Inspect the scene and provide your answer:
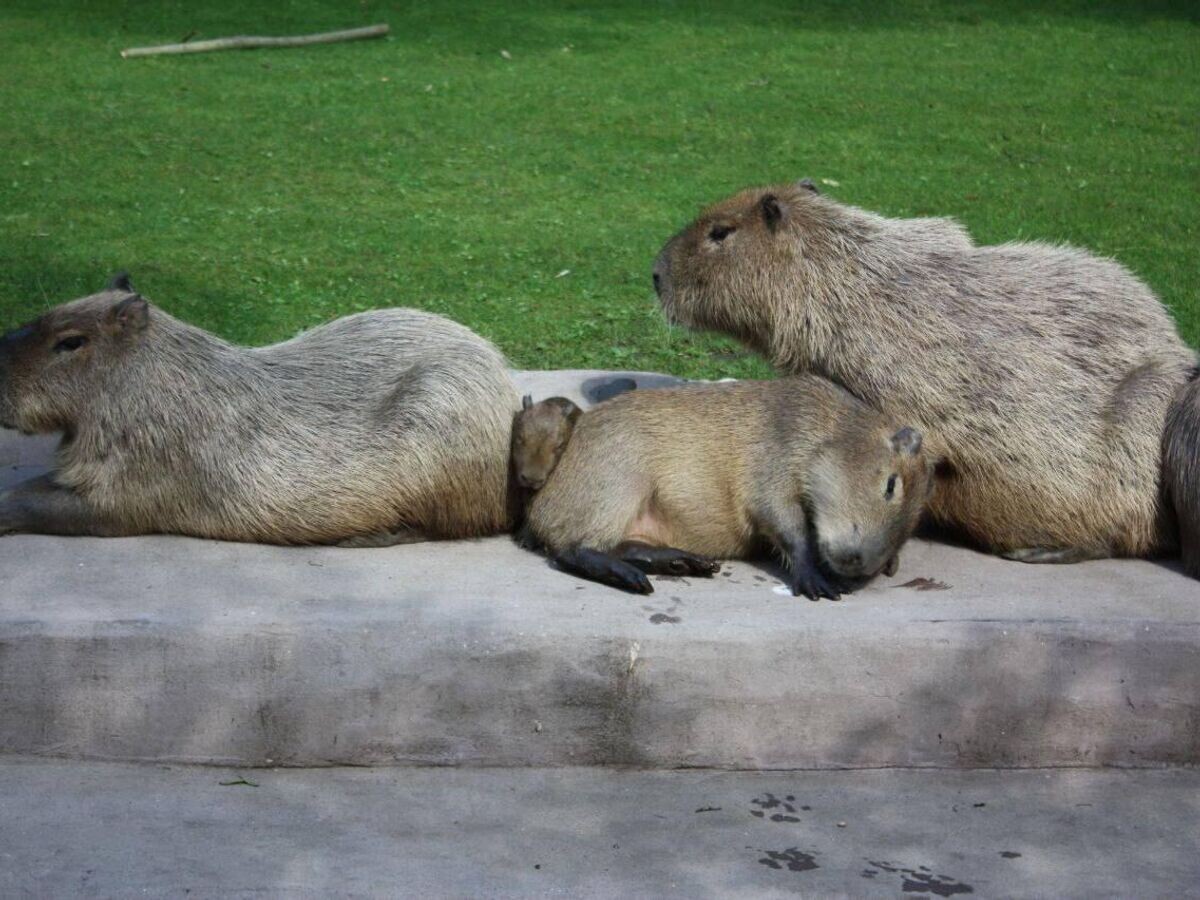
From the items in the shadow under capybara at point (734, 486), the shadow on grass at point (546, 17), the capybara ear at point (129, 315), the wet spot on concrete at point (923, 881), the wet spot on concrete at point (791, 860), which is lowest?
the wet spot on concrete at point (791, 860)

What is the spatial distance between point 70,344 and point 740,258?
Answer: 2.39 metres

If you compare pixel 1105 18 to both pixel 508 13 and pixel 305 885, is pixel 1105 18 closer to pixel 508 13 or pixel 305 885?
pixel 508 13

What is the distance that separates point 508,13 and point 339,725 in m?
12.0

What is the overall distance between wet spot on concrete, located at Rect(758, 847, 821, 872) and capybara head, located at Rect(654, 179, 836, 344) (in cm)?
220

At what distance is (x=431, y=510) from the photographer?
17.2 ft

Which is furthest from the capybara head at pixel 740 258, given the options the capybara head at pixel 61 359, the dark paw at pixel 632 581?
the capybara head at pixel 61 359

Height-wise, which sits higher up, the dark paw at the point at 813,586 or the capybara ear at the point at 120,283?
the capybara ear at the point at 120,283

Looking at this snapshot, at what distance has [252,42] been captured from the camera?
1366 centimetres

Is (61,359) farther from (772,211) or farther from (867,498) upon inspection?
(867,498)

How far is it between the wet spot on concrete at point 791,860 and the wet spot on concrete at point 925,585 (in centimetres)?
114

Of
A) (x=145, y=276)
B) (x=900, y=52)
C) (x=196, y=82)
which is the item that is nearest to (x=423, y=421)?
(x=145, y=276)

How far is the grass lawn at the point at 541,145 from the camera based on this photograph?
8.48m

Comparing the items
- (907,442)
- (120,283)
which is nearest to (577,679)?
(907,442)

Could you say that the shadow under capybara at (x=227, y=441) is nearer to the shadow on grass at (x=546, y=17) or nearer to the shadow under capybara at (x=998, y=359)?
the shadow under capybara at (x=998, y=359)
